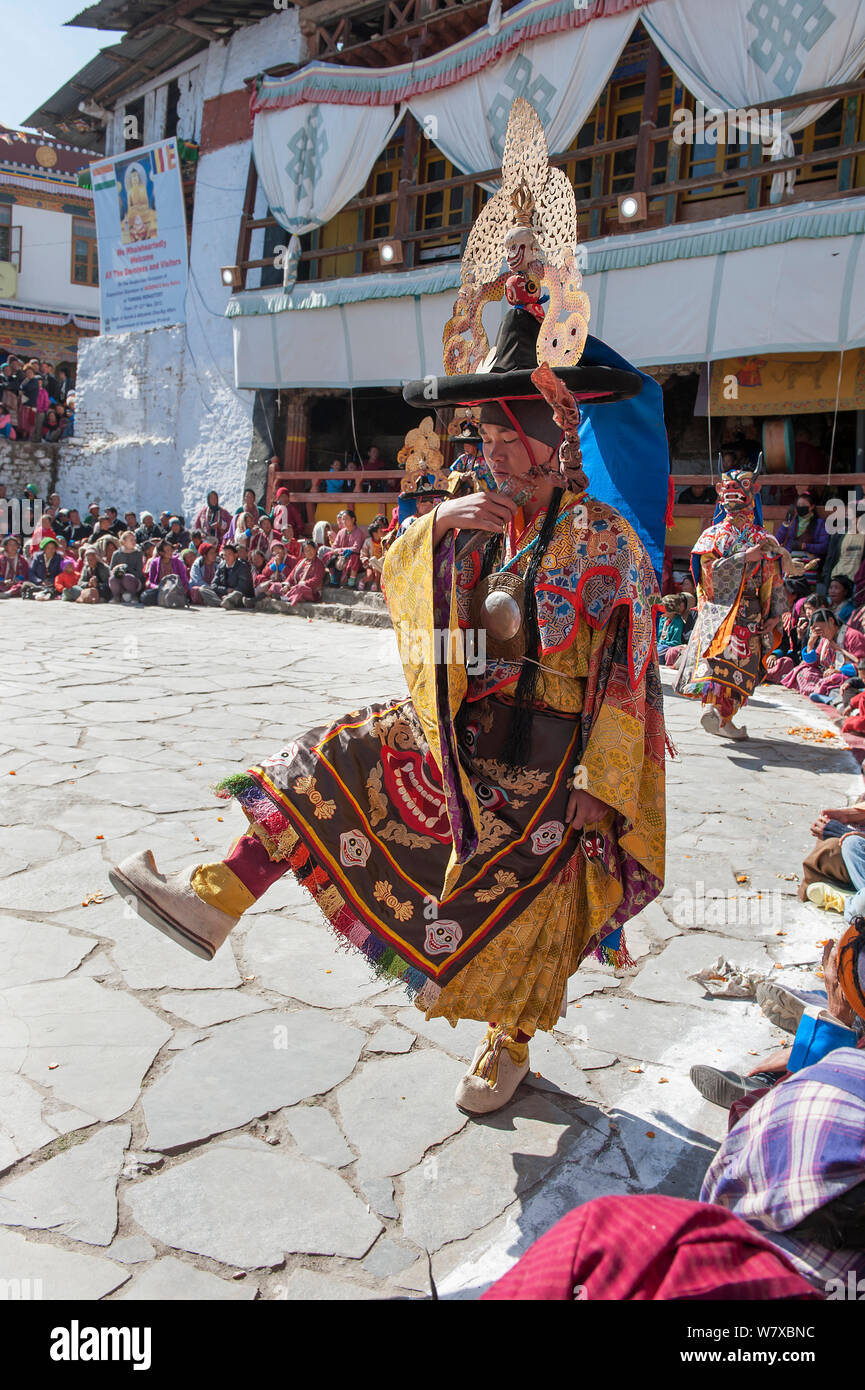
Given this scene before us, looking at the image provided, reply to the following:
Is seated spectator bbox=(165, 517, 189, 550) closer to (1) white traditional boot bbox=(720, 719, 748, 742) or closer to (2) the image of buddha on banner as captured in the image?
(2) the image of buddha on banner

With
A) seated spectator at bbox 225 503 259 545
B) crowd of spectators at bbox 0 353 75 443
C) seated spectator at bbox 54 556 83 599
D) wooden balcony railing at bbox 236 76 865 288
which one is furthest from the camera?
crowd of spectators at bbox 0 353 75 443

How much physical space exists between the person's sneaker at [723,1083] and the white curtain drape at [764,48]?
1179cm

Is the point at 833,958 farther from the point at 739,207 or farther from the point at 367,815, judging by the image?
the point at 739,207

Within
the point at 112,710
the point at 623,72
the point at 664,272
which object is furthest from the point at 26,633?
the point at 623,72

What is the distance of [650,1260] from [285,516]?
1693 cm

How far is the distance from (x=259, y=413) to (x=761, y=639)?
1403 centimetres

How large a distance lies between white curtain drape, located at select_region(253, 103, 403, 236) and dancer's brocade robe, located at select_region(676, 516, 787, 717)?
11.6m

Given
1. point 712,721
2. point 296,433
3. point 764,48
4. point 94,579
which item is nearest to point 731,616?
point 712,721

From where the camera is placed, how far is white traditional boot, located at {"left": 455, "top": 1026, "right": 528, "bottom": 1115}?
258cm

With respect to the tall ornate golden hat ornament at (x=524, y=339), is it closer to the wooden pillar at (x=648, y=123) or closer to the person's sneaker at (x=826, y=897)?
the person's sneaker at (x=826, y=897)

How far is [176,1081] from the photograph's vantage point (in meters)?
2.62

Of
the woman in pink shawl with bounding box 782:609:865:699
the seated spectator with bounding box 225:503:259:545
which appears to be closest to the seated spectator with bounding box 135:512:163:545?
the seated spectator with bounding box 225:503:259:545

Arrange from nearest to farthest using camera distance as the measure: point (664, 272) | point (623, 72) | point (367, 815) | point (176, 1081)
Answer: point (367, 815) < point (176, 1081) < point (664, 272) < point (623, 72)

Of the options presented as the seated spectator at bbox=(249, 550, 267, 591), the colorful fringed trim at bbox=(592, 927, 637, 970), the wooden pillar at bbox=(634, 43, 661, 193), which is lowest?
the colorful fringed trim at bbox=(592, 927, 637, 970)
